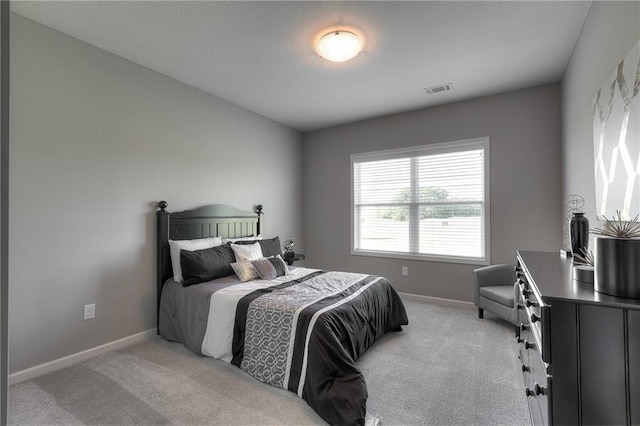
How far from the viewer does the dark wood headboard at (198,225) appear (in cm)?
306

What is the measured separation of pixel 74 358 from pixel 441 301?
4036mm

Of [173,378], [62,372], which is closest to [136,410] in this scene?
[173,378]

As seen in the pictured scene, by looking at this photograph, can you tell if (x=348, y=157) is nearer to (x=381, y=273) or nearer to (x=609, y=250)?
(x=381, y=273)

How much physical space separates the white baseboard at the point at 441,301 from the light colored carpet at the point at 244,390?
986mm

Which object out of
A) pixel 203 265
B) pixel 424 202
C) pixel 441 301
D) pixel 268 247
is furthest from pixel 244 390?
pixel 424 202

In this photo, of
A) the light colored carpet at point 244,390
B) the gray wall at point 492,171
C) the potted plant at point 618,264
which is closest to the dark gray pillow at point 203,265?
the light colored carpet at point 244,390

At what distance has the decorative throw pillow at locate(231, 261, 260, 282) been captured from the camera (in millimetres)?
Answer: 2992

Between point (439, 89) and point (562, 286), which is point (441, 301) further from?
point (562, 286)

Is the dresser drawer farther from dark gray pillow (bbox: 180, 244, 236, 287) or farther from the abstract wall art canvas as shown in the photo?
dark gray pillow (bbox: 180, 244, 236, 287)

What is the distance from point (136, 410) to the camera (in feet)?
6.17

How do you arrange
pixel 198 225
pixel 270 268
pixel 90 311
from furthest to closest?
pixel 198 225 → pixel 270 268 → pixel 90 311

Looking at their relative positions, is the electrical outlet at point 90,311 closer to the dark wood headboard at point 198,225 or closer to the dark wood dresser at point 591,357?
the dark wood headboard at point 198,225

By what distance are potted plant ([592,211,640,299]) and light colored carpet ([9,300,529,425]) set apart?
1.24 meters

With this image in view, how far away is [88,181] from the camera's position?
8.45 ft
